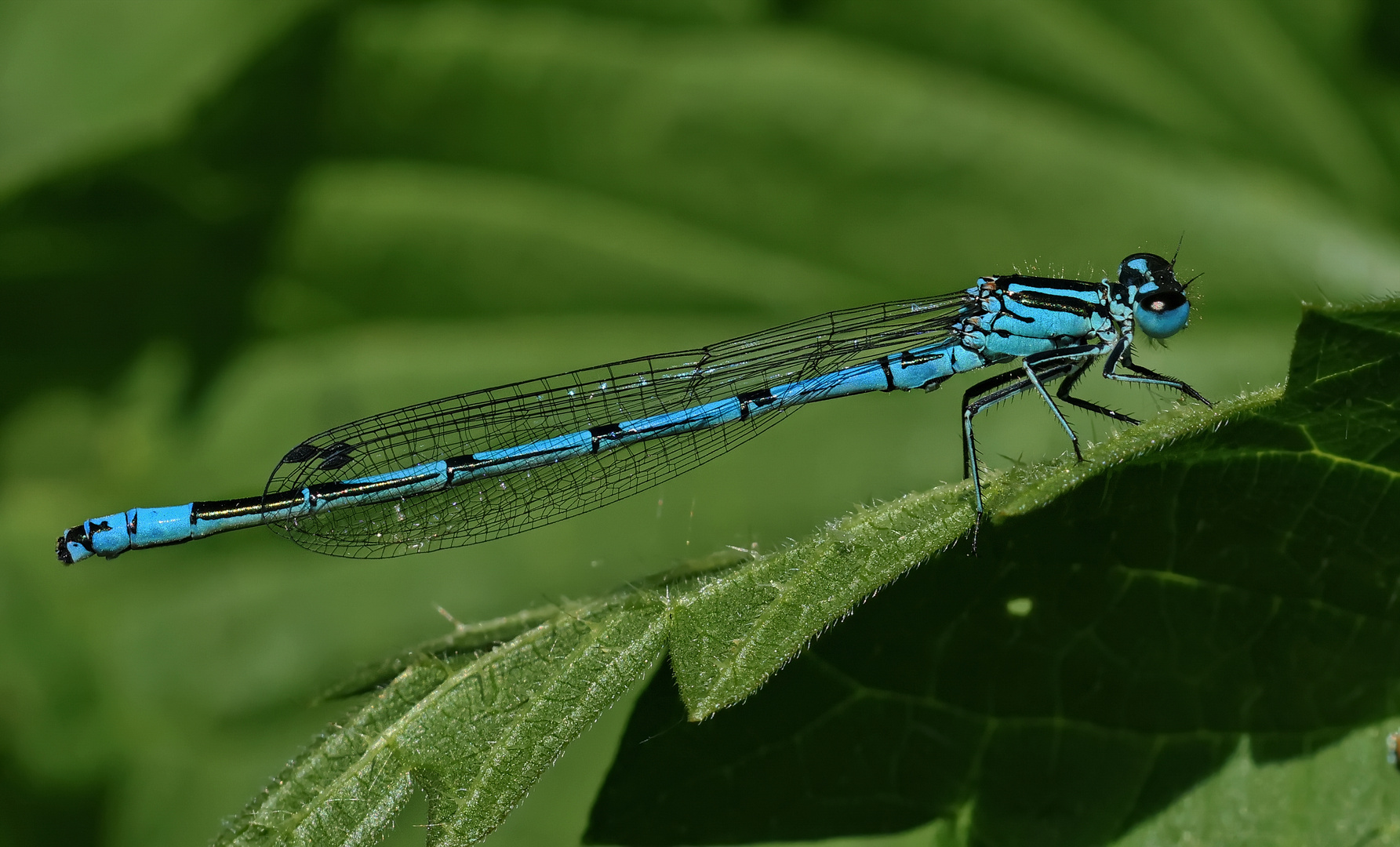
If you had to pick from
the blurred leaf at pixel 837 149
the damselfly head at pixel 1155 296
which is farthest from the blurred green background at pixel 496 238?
the damselfly head at pixel 1155 296

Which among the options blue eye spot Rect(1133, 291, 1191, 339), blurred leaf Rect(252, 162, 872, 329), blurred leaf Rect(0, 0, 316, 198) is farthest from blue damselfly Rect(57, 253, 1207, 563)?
blurred leaf Rect(0, 0, 316, 198)

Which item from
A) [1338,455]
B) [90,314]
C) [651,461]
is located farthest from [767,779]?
[90,314]

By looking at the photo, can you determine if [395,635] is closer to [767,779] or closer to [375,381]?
[375,381]

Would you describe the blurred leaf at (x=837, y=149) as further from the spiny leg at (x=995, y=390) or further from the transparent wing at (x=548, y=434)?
the spiny leg at (x=995, y=390)

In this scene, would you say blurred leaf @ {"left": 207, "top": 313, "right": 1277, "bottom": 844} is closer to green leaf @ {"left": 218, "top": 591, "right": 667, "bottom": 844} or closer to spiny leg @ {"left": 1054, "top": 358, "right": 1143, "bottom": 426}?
green leaf @ {"left": 218, "top": 591, "right": 667, "bottom": 844}

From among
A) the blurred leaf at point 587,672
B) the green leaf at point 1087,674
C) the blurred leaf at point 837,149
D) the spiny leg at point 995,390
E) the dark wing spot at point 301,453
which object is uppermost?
the blurred leaf at point 837,149

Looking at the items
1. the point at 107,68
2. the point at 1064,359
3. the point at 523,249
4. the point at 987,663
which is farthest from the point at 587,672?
the point at 107,68

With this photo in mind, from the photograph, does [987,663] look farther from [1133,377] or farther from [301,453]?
[301,453]
